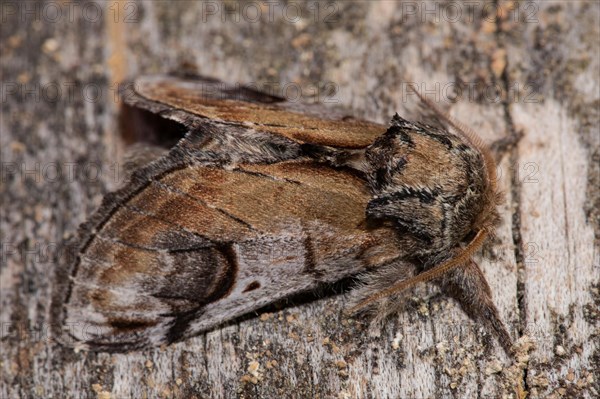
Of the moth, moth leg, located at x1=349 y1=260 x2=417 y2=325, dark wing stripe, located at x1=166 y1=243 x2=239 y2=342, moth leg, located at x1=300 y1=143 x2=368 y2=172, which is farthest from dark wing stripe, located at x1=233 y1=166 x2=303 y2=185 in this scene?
moth leg, located at x1=349 y1=260 x2=417 y2=325

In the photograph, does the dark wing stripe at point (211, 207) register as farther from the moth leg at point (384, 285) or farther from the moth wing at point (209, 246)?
the moth leg at point (384, 285)

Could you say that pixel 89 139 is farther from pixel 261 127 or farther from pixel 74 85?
pixel 261 127

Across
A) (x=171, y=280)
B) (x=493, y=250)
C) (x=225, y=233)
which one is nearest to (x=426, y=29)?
(x=493, y=250)

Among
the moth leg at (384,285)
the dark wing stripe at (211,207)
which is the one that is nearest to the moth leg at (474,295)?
the moth leg at (384,285)

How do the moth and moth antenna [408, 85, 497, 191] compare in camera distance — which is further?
moth antenna [408, 85, 497, 191]

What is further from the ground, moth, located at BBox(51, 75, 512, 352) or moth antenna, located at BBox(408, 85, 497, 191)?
moth antenna, located at BBox(408, 85, 497, 191)

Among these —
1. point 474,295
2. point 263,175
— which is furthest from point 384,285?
point 263,175

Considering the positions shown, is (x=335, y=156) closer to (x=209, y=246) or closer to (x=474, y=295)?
(x=209, y=246)

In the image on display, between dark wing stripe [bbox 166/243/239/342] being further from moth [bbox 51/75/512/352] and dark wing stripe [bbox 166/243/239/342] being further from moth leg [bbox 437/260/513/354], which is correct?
moth leg [bbox 437/260/513/354]
